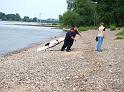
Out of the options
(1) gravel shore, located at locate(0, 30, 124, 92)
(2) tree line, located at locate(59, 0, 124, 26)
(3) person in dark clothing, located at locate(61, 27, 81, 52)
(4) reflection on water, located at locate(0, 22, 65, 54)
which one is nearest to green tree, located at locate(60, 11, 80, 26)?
(2) tree line, located at locate(59, 0, 124, 26)

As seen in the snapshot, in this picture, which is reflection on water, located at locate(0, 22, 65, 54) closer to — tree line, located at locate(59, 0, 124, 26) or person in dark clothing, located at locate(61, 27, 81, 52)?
tree line, located at locate(59, 0, 124, 26)

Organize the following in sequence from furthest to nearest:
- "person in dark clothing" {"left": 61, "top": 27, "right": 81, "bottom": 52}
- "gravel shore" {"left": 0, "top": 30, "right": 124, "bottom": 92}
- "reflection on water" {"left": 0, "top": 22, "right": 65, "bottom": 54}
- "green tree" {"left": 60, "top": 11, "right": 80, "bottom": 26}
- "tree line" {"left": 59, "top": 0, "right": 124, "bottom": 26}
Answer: "green tree" {"left": 60, "top": 11, "right": 80, "bottom": 26}, "tree line" {"left": 59, "top": 0, "right": 124, "bottom": 26}, "reflection on water" {"left": 0, "top": 22, "right": 65, "bottom": 54}, "person in dark clothing" {"left": 61, "top": 27, "right": 81, "bottom": 52}, "gravel shore" {"left": 0, "top": 30, "right": 124, "bottom": 92}

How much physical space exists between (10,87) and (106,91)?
3.54 m

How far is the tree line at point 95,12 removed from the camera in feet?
296

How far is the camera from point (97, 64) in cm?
2059

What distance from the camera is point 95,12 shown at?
108250 mm

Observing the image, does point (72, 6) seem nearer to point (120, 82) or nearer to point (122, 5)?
point (122, 5)

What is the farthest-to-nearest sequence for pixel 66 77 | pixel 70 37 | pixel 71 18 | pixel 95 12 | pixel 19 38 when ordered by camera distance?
pixel 71 18, pixel 95 12, pixel 19 38, pixel 70 37, pixel 66 77

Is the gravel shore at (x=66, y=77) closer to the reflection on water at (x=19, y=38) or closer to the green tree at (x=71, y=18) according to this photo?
the reflection on water at (x=19, y=38)

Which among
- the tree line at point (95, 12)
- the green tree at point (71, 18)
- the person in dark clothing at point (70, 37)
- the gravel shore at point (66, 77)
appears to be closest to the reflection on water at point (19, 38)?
the tree line at point (95, 12)

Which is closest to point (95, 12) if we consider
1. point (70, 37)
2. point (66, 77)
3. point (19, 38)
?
point (19, 38)

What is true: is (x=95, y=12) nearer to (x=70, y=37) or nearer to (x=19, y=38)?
(x=19, y=38)

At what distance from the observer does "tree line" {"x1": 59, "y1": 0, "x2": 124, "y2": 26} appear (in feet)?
296

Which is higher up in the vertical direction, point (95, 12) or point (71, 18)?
point (95, 12)
